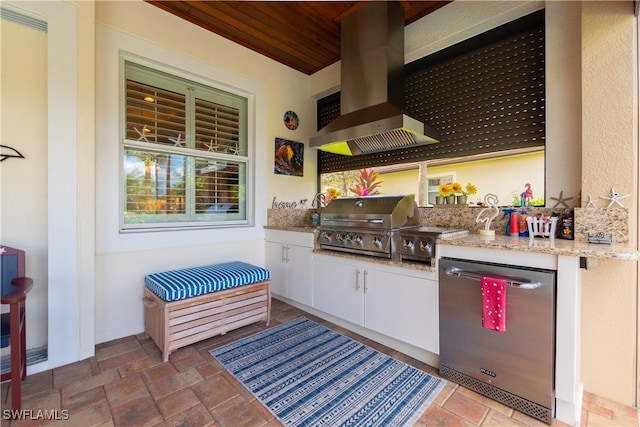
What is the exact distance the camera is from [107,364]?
2.00m

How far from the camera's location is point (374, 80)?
2699 millimetres

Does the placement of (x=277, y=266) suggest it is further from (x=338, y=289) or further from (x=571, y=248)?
(x=571, y=248)

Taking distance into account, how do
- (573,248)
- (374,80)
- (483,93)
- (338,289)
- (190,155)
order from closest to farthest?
(573,248) < (483,93) < (338,289) < (374,80) < (190,155)

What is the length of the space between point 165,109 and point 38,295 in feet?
6.09

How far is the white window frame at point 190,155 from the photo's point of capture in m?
2.46

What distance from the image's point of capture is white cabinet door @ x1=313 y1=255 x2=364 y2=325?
2.41 meters

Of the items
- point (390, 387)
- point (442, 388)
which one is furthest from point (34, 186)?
point (442, 388)

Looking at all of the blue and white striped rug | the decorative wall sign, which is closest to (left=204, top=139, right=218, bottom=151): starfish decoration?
Result: the decorative wall sign

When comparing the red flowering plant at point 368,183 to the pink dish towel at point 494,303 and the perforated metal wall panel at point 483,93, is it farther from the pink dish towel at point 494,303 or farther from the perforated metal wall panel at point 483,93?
the pink dish towel at point 494,303

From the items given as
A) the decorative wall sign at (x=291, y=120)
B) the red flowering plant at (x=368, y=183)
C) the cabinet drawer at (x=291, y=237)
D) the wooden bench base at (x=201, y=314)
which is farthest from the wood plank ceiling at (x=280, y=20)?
the wooden bench base at (x=201, y=314)

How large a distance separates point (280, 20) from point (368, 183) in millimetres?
1991

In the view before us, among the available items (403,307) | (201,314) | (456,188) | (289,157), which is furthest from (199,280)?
(456,188)

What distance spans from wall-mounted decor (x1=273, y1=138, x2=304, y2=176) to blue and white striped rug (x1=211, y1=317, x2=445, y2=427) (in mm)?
2028

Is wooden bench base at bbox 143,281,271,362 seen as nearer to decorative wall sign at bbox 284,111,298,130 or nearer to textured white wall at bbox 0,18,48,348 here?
textured white wall at bbox 0,18,48,348
